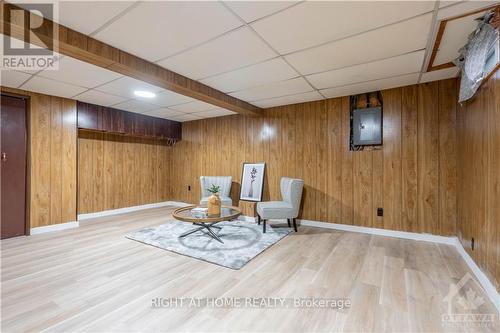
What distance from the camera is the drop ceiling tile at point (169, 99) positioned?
3.74m

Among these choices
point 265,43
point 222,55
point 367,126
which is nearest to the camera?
point 265,43

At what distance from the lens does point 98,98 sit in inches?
157

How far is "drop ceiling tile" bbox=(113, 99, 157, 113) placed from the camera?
429cm

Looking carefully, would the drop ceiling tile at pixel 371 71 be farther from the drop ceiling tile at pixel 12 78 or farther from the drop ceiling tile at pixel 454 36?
the drop ceiling tile at pixel 12 78

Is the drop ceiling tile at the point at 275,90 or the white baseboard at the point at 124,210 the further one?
the white baseboard at the point at 124,210

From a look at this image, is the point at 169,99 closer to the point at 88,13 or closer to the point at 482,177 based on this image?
the point at 88,13

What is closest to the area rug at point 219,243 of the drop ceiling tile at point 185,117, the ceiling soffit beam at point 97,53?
the ceiling soffit beam at point 97,53

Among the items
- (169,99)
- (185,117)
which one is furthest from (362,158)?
(185,117)

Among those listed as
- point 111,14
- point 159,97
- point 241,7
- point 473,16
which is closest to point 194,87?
point 159,97

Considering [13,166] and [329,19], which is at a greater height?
[329,19]

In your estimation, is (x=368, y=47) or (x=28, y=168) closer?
(x=368, y=47)

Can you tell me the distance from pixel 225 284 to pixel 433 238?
10.0ft

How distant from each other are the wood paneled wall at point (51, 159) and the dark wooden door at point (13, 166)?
105 millimetres

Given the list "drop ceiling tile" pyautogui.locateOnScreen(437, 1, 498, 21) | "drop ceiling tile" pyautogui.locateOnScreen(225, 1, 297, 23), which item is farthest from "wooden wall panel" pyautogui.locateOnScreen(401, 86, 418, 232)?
"drop ceiling tile" pyautogui.locateOnScreen(225, 1, 297, 23)
